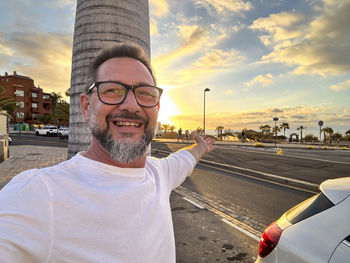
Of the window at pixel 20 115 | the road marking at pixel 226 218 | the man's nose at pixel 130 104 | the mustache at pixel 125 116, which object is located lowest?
the road marking at pixel 226 218

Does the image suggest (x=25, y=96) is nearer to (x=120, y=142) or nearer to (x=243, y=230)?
(x=243, y=230)

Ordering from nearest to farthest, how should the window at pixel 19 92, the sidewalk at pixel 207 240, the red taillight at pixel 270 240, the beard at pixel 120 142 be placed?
1. the beard at pixel 120 142
2. the red taillight at pixel 270 240
3. the sidewalk at pixel 207 240
4. the window at pixel 19 92

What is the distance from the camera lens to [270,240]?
1.82 meters

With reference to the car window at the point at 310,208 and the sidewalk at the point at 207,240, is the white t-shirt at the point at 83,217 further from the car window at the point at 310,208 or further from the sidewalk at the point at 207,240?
the sidewalk at the point at 207,240

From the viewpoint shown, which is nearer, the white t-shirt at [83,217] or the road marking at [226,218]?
the white t-shirt at [83,217]

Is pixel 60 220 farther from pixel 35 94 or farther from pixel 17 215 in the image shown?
pixel 35 94

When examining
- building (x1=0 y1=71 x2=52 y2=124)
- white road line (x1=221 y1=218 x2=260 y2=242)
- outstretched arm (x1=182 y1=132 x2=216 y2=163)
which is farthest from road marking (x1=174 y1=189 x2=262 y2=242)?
building (x1=0 y1=71 x2=52 y2=124)

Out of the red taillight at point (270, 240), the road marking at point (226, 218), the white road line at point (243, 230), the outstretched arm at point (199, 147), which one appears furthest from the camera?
the road marking at point (226, 218)

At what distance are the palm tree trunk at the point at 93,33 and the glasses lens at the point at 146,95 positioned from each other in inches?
90.0

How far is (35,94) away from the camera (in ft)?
228

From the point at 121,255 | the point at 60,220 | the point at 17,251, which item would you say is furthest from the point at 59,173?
the point at 121,255

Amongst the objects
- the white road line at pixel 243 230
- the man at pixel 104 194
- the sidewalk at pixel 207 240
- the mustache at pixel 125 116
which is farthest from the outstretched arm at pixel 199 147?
the white road line at pixel 243 230

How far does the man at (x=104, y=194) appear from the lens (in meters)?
0.90

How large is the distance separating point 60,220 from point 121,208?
0.96 feet
